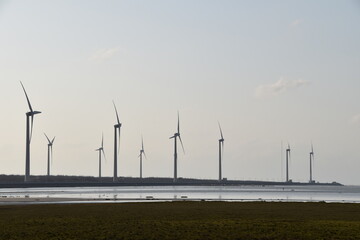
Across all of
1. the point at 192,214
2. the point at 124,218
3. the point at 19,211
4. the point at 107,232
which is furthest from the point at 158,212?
the point at 107,232

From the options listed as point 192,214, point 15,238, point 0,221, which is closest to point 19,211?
point 0,221

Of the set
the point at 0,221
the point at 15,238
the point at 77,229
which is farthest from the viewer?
the point at 0,221

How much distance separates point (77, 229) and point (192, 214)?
48.1 ft

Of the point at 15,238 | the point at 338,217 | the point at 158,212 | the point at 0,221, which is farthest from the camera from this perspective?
the point at 158,212

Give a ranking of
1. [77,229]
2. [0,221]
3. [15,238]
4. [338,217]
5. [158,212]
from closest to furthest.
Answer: [15,238], [77,229], [0,221], [338,217], [158,212]

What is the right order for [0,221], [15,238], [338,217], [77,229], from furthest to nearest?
[338,217] → [0,221] → [77,229] → [15,238]

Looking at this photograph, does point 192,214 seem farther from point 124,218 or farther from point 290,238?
point 290,238

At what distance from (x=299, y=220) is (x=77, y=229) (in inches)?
650

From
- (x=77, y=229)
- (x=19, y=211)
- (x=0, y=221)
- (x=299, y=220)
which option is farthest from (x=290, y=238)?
(x=19, y=211)

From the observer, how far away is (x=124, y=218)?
5241 centimetres

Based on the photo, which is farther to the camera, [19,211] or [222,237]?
[19,211]

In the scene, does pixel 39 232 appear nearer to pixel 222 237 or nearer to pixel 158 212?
pixel 222 237

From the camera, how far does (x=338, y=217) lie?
55812mm

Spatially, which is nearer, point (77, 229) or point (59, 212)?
point (77, 229)
